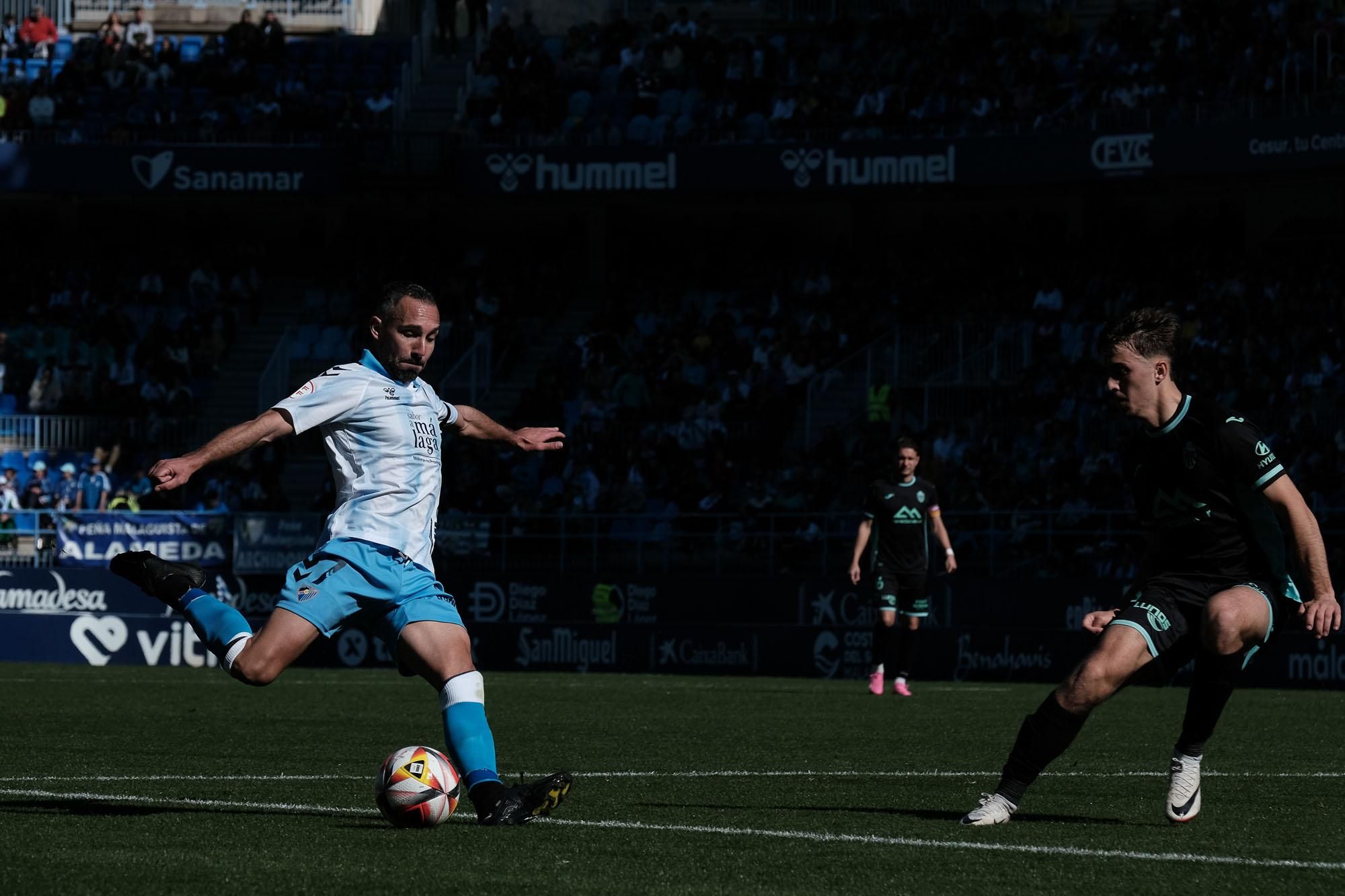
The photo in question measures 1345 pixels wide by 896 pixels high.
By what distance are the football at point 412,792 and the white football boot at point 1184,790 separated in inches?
110

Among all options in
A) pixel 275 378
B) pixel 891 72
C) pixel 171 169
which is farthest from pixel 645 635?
pixel 171 169

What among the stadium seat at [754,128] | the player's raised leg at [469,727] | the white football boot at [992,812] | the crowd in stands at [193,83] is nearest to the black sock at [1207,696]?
the white football boot at [992,812]

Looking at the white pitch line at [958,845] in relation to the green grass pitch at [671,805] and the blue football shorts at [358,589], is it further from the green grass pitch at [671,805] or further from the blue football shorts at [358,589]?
the blue football shorts at [358,589]

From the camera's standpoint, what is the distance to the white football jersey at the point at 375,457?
8.03 m

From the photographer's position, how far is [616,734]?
13664 millimetres

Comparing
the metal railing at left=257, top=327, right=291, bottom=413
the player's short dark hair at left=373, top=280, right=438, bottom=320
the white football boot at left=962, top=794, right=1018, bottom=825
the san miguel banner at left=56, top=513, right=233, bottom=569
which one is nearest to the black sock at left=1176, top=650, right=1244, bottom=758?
the white football boot at left=962, top=794, right=1018, bottom=825

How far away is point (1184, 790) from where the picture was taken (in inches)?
314

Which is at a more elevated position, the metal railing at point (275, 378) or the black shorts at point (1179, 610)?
the metal railing at point (275, 378)

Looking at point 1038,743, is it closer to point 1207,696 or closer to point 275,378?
point 1207,696

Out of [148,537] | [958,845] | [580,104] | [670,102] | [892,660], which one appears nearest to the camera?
[958,845]

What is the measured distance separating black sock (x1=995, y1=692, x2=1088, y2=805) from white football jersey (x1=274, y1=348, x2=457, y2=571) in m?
2.40

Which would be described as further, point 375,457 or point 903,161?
point 903,161

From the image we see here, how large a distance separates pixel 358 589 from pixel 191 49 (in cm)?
3345

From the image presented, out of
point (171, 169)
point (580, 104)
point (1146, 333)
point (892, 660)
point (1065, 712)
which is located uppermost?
point (580, 104)
